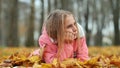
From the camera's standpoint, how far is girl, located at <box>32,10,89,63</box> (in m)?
4.22

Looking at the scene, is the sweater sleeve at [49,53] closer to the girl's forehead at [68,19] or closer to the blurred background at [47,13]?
the girl's forehead at [68,19]

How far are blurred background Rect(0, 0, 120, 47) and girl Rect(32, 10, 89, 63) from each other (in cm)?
2096

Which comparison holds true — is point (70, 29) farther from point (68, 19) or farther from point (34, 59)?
point (34, 59)

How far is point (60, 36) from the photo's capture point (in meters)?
4.19

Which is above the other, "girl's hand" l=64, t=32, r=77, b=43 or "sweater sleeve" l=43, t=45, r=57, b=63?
"girl's hand" l=64, t=32, r=77, b=43

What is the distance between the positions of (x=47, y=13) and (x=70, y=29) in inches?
976

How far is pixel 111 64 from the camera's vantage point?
409 cm

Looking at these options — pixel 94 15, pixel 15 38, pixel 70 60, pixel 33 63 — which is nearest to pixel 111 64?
pixel 70 60

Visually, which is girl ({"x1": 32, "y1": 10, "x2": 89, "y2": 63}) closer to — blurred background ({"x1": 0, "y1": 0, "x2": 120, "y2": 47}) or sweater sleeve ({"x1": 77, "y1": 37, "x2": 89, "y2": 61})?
sweater sleeve ({"x1": 77, "y1": 37, "x2": 89, "y2": 61})

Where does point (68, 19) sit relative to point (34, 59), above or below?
above

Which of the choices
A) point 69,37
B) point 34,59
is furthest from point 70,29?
point 34,59

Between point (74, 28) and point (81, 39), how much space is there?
0.67 ft

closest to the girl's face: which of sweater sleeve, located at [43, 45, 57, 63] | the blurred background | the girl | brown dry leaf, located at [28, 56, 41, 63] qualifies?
the girl

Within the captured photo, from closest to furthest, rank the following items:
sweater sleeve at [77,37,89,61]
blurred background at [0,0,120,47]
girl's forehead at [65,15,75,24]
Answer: girl's forehead at [65,15,75,24]
sweater sleeve at [77,37,89,61]
blurred background at [0,0,120,47]
